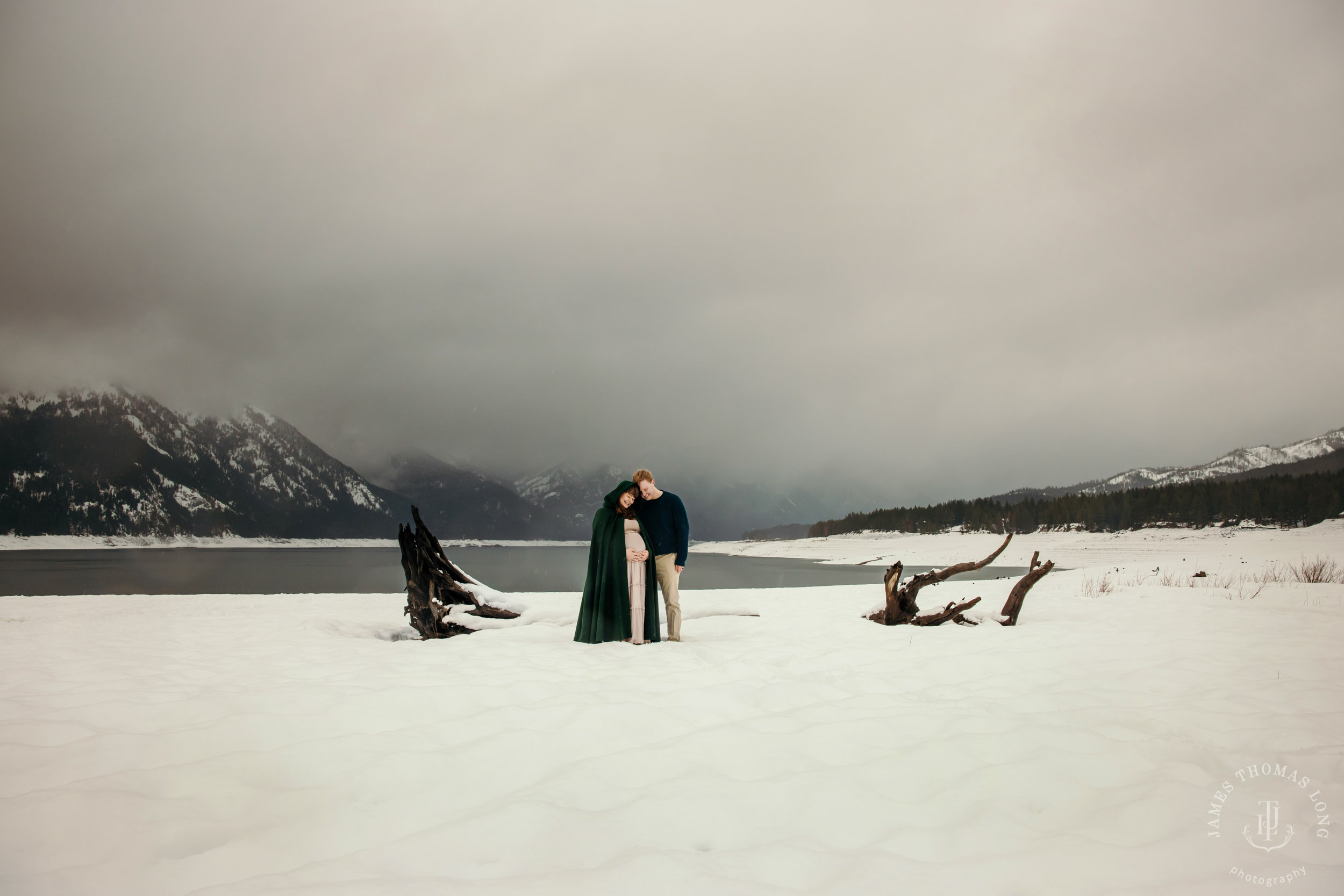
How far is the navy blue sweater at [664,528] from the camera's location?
8648 mm

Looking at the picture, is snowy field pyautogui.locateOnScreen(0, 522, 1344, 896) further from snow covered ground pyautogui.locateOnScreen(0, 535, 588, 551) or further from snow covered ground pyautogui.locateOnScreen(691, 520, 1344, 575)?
snow covered ground pyautogui.locateOnScreen(0, 535, 588, 551)

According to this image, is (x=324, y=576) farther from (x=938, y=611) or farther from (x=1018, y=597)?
(x=1018, y=597)

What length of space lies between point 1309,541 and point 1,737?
49.8 meters

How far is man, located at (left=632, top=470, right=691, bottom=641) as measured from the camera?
8633mm

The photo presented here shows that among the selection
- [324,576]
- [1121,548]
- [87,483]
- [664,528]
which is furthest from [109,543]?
[1121,548]

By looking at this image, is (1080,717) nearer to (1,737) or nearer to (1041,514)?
(1,737)

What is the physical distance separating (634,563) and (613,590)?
50 centimetres

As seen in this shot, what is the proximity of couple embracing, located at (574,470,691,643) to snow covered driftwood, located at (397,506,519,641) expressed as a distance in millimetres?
2542

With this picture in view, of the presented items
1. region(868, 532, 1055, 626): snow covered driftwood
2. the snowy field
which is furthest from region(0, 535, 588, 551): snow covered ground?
the snowy field

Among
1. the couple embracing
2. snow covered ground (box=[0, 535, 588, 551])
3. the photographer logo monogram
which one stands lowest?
snow covered ground (box=[0, 535, 588, 551])

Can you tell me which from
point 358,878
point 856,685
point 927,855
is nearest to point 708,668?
point 856,685

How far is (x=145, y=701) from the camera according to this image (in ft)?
15.3

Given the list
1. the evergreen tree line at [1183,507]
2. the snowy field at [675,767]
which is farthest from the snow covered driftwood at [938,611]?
the evergreen tree line at [1183,507]

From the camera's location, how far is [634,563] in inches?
333
